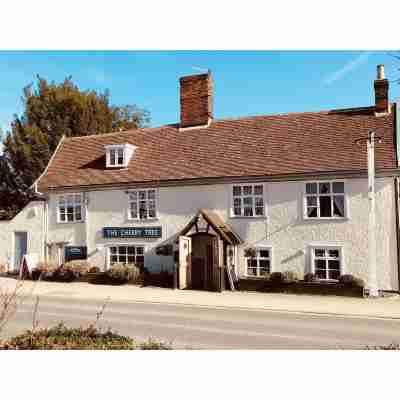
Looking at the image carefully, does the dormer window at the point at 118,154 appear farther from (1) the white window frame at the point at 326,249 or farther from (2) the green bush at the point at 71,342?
(2) the green bush at the point at 71,342

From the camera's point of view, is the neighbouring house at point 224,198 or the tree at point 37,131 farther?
the tree at point 37,131

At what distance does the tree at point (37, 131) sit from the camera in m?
31.8

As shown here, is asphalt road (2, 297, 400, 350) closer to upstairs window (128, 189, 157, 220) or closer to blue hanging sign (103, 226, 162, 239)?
blue hanging sign (103, 226, 162, 239)

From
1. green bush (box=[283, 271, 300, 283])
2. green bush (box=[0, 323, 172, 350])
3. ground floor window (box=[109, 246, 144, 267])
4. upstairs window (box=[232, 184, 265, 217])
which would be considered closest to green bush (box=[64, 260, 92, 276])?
ground floor window (box=[109, 246, 144, 267])

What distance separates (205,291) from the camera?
1802 cm

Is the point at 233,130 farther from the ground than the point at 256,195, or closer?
farther from the ground

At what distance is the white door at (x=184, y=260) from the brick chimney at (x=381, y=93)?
1033cm

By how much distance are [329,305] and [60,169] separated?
1665cm

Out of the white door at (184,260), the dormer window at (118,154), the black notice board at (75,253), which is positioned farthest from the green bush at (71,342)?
the dormer window at (118,154)

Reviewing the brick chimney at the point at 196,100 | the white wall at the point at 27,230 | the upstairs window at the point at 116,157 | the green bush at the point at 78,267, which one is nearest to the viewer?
the green bush at the point at 78,267

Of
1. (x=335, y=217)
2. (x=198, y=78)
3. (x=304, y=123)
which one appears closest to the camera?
(x=335, y=217)

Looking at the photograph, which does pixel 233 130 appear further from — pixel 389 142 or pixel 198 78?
pixel 389 142

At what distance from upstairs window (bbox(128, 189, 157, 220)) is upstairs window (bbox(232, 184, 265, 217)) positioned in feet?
13.6
